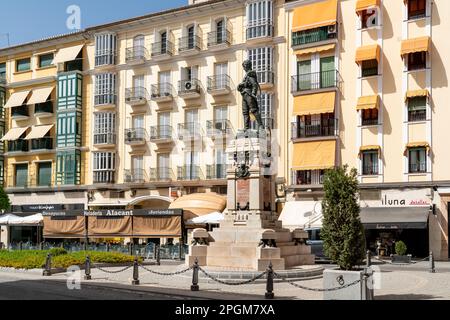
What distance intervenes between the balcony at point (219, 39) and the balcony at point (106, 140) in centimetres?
978

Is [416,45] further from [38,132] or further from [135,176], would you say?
[38,132]

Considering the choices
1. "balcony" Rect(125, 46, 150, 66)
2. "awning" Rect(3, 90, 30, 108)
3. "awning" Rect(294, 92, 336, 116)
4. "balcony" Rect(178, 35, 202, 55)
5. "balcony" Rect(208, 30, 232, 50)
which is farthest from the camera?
"awning" Rect(3, 90, 30, 108)

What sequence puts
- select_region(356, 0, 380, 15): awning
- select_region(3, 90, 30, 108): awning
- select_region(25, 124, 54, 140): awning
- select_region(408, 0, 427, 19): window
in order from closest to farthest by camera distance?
select_region(408, 0, 427, 19): window → select_region(356, 0, 380, 15): awning → select_region(25, 124, 54, 140): awning → select_region(3, 90, 30, 108): awning

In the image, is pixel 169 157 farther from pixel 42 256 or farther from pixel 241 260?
pixel 241 260

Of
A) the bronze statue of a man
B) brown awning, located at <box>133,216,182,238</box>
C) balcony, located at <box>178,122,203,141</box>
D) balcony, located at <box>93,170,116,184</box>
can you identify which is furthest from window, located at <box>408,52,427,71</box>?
balcony, located at <box>93,170,116,184</box>

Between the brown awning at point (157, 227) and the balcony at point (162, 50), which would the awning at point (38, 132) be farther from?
the brown awning at point (157, 227)

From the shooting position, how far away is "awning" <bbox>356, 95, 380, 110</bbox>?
34031mm

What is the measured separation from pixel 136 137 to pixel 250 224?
2271cm

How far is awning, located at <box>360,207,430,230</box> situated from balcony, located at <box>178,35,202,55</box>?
51.2 ft

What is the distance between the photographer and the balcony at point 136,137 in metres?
41.9

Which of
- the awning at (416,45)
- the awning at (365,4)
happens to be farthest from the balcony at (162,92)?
the awning at (416,45)

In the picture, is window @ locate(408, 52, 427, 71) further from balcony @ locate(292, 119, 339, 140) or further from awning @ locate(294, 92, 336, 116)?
balcony @ locate(292, 119, 339, 140)

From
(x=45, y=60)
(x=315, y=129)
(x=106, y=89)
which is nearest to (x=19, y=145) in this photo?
(x=45, y=60)

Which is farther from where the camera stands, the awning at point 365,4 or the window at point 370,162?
the window at point 370,162
